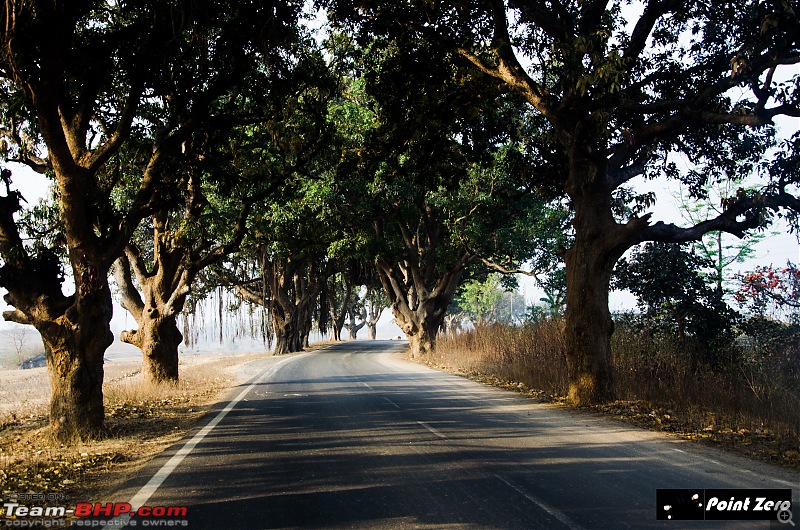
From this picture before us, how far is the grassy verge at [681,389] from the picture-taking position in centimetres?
880

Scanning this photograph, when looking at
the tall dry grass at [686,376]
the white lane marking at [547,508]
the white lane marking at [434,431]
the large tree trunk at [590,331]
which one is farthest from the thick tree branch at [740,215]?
the white lane marking at [547,508]

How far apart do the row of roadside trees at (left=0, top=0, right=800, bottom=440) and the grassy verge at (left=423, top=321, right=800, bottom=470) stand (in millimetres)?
1258

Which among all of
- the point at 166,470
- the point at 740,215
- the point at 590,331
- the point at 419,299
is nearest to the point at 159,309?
the point at 166,470

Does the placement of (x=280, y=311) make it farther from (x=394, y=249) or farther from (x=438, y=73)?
(x=438, y=73)

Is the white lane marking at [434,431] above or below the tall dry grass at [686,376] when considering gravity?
below

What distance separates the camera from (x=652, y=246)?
16.4 metres

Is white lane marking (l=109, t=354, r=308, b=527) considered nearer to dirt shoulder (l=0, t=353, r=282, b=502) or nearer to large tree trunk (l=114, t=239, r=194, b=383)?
dirt shoulder (l=0, t=353, r=282, b=502)

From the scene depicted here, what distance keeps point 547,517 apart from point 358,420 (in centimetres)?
564
